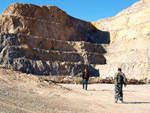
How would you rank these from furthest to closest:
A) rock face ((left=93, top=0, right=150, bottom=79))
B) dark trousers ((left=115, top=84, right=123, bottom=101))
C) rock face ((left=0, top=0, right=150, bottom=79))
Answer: rock face ((left=0, top=0, right=150, bottom=79)) < rock face ((left=93, top=0, right=150, bottom=79)) < dark trousers ((left=115, top=84, right=123, bottom=101))

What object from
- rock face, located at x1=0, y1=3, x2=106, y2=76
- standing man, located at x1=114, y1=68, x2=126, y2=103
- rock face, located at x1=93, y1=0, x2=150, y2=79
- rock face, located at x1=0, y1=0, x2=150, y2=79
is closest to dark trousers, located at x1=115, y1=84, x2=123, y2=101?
standing man, located at x1=114, y1=68, x2=126, y2=103

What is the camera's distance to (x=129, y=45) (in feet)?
148

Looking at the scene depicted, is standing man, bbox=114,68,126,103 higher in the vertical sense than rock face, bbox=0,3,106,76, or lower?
lower

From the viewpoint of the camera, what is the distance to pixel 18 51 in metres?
38.8

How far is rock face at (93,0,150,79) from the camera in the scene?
37031 mm

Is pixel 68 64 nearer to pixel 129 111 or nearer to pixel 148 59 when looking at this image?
pixel 148 59

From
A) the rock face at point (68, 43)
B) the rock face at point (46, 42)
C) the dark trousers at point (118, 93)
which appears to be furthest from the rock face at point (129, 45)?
the dark trousers at point (118, 93)

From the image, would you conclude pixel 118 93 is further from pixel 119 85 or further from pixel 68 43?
pixel 68 43

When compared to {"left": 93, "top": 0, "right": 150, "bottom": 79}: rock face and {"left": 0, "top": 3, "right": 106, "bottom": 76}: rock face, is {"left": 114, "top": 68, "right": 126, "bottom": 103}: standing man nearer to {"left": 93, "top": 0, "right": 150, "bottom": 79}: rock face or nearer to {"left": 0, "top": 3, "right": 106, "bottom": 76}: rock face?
{"left": 93, "top": 0, "right": 150, "bottom": 79}: rock face

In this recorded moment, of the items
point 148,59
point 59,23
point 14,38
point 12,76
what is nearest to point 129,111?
point 12,76

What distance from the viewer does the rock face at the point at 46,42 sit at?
38.5 metres

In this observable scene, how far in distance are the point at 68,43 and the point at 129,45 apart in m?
12.2

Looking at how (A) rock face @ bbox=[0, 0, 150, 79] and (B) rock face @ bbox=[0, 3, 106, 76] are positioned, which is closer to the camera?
(A) rock face @ bbox=[0, 0, 150, 79]

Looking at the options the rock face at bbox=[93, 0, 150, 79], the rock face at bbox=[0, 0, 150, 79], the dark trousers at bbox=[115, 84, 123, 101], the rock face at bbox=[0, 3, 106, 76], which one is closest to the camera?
the dark trousers at bbox=[115, 84, 123, 101]
